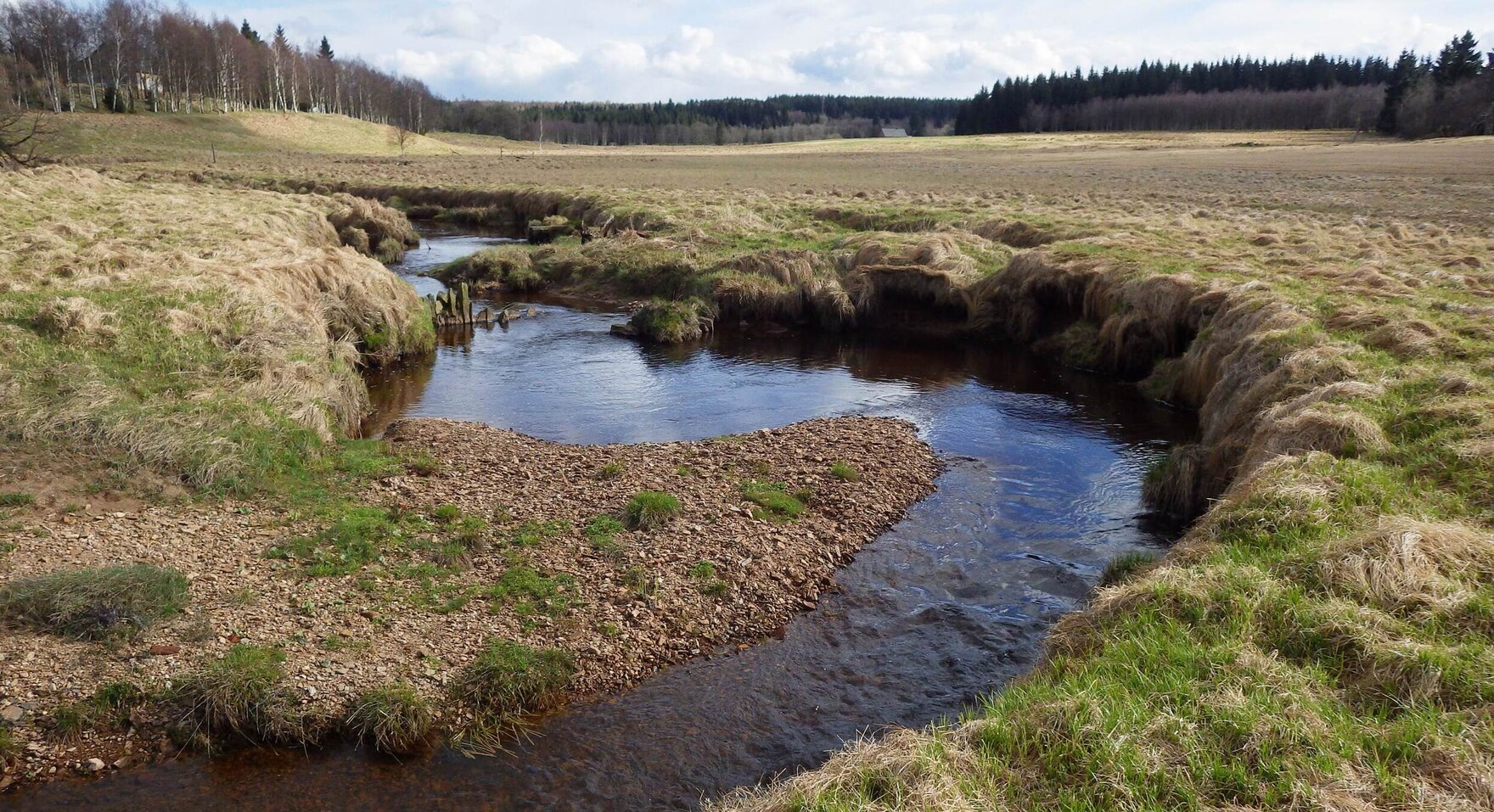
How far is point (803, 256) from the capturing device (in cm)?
3048

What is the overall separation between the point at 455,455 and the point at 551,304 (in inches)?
717

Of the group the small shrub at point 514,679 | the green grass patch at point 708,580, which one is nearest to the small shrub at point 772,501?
the green grass patch at point 708,580

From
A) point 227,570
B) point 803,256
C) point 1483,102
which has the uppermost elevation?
point 1483,102

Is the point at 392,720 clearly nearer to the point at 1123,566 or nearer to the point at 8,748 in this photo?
the point at 8,748

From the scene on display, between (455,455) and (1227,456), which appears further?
(455,455)

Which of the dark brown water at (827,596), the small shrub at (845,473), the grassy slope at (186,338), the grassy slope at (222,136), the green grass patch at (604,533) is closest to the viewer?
the dark brown water at (827,596)

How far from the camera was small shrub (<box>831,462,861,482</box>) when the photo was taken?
14961 millimetres

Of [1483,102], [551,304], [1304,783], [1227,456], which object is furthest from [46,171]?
[1483,102]

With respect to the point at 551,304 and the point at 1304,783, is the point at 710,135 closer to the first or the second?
the point at 551,304

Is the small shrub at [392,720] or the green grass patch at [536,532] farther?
the green grass patch at [536,532]

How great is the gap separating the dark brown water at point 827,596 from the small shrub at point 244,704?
219 millimetres

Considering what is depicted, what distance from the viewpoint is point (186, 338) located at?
15.4 meters

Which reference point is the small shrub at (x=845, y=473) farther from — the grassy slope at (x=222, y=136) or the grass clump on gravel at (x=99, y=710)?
the grassy slope at (x=222, y=136)

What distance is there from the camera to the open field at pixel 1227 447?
563 cm
